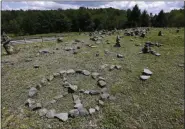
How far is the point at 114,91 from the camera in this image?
750 centimetres

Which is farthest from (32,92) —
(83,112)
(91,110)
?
(91,110)

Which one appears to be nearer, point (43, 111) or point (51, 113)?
point (51, 113)

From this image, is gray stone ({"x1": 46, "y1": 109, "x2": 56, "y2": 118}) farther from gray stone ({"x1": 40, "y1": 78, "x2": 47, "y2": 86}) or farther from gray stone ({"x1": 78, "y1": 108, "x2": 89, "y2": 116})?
gray stone ({"x1": 40, "y1": 78, "x2": 47, "y2": 86})

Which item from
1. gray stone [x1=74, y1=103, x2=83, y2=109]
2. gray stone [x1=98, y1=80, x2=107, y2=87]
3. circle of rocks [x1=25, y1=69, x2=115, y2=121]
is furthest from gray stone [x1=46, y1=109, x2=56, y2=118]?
gray stone [x1=98, y1=80, x2=107, y2=87]

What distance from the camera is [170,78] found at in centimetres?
860

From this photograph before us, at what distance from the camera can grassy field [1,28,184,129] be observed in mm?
5785

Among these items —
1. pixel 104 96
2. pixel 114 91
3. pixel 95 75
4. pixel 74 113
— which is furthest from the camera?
pixel 95 75

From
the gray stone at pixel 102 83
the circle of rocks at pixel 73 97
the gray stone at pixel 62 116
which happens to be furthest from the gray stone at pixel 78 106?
the gray stone at pixel 102 83

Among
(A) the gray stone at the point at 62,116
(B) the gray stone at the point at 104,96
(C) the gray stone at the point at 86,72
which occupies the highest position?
(C) the gray stone at the point at 86,72

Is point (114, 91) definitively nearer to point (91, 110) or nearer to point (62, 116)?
point (91, 110)

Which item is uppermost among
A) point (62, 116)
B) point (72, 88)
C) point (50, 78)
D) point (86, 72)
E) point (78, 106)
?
point (86, 72)

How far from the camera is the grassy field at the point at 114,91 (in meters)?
5.79

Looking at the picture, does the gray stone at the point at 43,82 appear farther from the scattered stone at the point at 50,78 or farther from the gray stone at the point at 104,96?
the gray stone at the point at 104,96

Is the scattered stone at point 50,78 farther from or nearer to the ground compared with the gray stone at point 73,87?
farther from the ground
